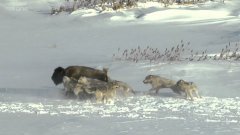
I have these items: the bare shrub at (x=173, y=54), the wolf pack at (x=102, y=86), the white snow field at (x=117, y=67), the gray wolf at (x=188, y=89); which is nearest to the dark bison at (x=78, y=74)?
the wolf pack at (x=102, y=86)

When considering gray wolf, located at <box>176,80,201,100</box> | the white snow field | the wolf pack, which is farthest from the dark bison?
gray wolf, located at <box>176,80,201,100</box>

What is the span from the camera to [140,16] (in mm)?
18406

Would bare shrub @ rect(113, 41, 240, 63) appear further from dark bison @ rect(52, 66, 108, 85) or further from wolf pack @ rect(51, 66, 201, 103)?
wolf pack @ rect(51, 66, 201, 103)

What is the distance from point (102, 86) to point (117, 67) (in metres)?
3.12

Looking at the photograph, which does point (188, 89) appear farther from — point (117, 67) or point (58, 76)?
point (117, 67)

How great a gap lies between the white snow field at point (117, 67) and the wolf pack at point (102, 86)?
15 cm

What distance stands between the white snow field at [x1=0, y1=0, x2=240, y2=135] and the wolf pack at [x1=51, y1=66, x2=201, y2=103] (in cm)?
15

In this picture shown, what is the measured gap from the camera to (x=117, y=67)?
11.7 metres

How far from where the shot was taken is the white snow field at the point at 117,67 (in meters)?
7.11

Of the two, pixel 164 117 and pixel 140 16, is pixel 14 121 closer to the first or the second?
pixel 164 117

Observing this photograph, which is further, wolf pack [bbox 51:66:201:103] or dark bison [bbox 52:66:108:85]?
dark bison [bbox 52:66:108:85]

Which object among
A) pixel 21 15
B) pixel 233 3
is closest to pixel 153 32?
pixel 233 3

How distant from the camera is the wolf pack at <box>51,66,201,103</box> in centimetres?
848

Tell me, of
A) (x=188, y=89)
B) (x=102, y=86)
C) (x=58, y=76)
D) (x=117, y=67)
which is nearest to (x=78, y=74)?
(x=58, y=76)
